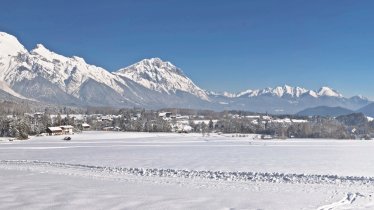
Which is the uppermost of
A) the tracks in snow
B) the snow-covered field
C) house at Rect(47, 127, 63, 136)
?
house at Rect(47, 127, 63, 136)

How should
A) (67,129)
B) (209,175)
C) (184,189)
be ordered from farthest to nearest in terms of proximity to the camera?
(67,129) < (209,175) < (184,189)

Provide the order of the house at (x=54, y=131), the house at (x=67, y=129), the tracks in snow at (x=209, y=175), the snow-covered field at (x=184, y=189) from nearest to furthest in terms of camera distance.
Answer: the snow-covered field at (x=184, y=189) → the tracks in snow at (x=209, y=175) → the house at (x=54, y=131) → the house at (x=67, y=129)

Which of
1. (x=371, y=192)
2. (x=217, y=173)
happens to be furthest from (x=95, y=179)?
(x=371, y=192)

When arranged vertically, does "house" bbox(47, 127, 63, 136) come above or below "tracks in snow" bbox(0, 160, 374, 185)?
above

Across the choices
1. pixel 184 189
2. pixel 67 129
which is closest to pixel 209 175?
pixel 184 189

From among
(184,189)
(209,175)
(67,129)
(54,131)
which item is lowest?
(184,189)

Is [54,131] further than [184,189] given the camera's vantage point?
Yes

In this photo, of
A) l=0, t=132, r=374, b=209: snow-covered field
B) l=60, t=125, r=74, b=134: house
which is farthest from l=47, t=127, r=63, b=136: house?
l=0, t=132, r=374, b=209: snow-covered field

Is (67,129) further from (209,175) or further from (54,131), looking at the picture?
(209,175)

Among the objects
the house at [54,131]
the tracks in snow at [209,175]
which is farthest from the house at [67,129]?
the tracks in snow at [209,175]

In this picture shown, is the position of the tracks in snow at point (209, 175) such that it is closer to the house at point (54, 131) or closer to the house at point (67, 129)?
the house at point (54, 131)

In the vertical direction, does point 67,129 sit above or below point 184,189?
above

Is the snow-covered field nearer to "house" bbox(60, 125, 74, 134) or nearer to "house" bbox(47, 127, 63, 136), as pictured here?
"house" bbox(47, 127, 63, 136)

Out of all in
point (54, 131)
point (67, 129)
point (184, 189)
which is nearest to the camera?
point (184, 189)
